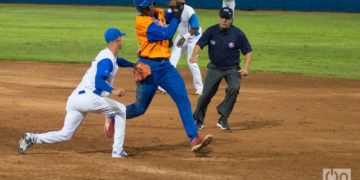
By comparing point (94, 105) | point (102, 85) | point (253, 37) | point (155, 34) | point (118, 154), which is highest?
point (155, 34)

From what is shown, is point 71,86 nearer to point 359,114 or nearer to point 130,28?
point 359,114

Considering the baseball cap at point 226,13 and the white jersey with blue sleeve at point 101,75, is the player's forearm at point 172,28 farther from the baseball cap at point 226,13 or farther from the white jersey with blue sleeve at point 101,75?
the baseball cap at point 226,13

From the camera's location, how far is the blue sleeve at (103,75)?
9719 millimetres

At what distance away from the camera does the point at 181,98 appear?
10.6m

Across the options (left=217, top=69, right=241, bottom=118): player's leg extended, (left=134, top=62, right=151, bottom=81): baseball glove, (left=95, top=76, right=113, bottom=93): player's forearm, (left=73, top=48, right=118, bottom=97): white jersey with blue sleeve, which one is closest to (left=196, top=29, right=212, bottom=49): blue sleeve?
(left=217, top=69, right=241, bottom=118): player's leg extended

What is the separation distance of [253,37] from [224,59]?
18.9 metres

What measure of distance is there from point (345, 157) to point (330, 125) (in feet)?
9.20

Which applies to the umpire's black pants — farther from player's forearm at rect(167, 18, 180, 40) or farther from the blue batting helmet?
the blue batting helmet

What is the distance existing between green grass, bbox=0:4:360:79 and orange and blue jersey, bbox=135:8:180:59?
10.2 meters

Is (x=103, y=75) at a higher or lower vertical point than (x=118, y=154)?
higher

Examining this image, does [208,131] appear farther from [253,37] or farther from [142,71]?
[253,37]

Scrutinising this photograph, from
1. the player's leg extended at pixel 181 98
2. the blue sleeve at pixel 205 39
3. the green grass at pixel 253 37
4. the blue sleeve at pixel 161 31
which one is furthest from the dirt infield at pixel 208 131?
the green grass at pixel 253 37

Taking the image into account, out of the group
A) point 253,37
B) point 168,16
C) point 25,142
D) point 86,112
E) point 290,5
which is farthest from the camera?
point 290,5

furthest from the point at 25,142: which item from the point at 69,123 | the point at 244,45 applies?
the point at 244,45
